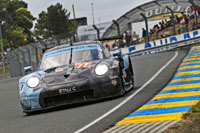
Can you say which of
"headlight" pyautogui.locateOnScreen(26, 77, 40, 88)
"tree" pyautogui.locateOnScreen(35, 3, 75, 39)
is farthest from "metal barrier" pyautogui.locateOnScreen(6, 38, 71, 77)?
"tree" pyautogui.locateOnScreen(35, 3, 75, 39)

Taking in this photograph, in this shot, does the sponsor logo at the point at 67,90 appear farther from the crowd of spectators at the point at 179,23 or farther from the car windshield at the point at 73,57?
the crowd of spectators at the point at 179,23

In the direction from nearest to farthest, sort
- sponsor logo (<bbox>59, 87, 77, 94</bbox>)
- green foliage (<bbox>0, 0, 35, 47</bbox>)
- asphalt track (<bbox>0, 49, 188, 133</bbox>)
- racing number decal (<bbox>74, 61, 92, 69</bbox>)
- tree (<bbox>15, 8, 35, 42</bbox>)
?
1. asphalt track (<bbox>0, 49, 188, 133</bbox>)
2. sponsor logo (<bbox>59, 87, 77, 94</bbox>)
3. racing number decal (<bbox>74, 61, 92, 69</bbox>)
4. green foliage (<bbox>0, 0, 35, 47</bbox>)
5. tree (<bbox>15, 8, 35, 42</bbox>)

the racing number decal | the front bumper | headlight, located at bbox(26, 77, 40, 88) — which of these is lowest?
the front bumper

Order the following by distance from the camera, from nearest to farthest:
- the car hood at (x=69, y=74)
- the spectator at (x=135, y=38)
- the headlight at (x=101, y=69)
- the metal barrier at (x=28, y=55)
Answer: the car hood at (x=69, y=74)
the headlight at (x=101, y=69)
the metal barrier at (x=28, y=55)
the spectator at (x=135, y=38)

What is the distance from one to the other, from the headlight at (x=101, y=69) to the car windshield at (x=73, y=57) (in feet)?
2.42

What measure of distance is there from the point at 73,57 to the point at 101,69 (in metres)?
1.08

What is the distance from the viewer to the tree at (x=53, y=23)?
114750 mm

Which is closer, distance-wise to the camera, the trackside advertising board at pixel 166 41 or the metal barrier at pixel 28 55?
the trackside advertising board at pixel 166 41

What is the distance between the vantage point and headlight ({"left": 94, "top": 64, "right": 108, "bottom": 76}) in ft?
26.2

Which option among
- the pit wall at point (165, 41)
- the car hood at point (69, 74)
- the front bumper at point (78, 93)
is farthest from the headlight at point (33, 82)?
the pit wall at point (165, 41)

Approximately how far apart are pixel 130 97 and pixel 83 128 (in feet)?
8.21

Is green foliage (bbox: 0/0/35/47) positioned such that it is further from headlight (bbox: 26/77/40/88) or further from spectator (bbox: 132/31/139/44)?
headlight (bbox: 26/77/40/88)

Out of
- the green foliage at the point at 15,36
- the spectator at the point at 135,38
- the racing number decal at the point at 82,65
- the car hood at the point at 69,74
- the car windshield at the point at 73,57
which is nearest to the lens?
the car hood at the point at 69,74

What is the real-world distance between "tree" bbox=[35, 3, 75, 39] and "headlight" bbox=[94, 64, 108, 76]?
343 ft
